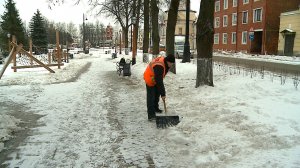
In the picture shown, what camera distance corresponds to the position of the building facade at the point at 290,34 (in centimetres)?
3103

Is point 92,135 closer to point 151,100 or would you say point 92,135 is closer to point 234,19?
point 151,100

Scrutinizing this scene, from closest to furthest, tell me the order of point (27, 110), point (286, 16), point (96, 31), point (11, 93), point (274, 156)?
1. point (274, 156)
2. point (27, 110)
3. point (11, 93)
4. point (286, 16)
5. point (96, 31)

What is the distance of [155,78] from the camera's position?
6.85 meters

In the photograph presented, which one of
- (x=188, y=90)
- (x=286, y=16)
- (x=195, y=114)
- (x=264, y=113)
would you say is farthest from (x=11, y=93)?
(x=286, y=16)

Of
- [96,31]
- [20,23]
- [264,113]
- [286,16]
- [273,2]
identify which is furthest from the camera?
[96,31]

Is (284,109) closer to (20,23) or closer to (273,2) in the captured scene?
(273,2)

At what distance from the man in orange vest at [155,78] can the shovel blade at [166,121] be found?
0.47 meters

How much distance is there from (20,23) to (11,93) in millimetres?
47039

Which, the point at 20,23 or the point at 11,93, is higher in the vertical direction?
the point at 20,23

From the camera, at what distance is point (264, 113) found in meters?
6.28

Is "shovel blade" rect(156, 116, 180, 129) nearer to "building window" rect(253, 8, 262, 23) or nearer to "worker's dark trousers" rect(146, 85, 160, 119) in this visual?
"worker's dark trousers" rect(146, 85, 160, 119)

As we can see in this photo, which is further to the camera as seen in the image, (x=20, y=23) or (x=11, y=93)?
(x=20, y=23)

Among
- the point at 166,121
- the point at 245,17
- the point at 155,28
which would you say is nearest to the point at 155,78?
the point at 166,121

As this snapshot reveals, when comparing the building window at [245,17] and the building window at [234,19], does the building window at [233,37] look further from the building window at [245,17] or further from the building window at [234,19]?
the building window at [245,17]
